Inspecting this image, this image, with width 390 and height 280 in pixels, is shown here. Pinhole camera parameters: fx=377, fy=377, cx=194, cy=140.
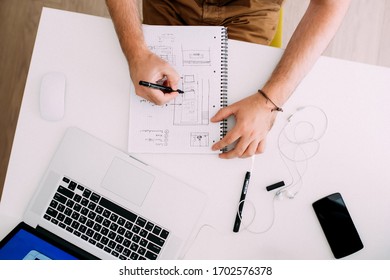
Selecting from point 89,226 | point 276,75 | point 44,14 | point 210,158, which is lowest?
point 89,226

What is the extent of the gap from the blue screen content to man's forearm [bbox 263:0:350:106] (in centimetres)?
66

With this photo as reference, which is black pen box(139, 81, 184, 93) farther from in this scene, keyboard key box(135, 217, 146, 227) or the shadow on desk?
the shadow on desk

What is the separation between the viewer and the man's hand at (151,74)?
0.96 metres

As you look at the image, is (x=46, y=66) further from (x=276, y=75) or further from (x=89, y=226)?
(x=276, y=75)

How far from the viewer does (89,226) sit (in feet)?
3.08

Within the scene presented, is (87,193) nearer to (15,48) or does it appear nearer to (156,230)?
(156,230)

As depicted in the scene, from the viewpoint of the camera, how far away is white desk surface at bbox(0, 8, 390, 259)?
3.18 feet

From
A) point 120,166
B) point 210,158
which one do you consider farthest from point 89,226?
point 210,158

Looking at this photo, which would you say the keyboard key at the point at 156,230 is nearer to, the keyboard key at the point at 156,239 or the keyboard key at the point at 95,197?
the keyboard key at the point at 156,239

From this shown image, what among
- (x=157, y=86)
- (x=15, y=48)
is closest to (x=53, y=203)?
(x=157, y=86)

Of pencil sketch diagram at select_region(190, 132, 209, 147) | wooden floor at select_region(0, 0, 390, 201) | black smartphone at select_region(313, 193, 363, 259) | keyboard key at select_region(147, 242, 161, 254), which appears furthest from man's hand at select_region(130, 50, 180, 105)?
wooden floor at select_region(0, 0, 390, 201)

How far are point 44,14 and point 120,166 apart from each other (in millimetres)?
459

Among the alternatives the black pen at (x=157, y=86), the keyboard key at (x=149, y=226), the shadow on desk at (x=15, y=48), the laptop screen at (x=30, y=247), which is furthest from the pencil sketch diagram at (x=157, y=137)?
the shadow on desk at (x=15, y=48)

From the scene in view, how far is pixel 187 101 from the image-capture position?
983 mm
